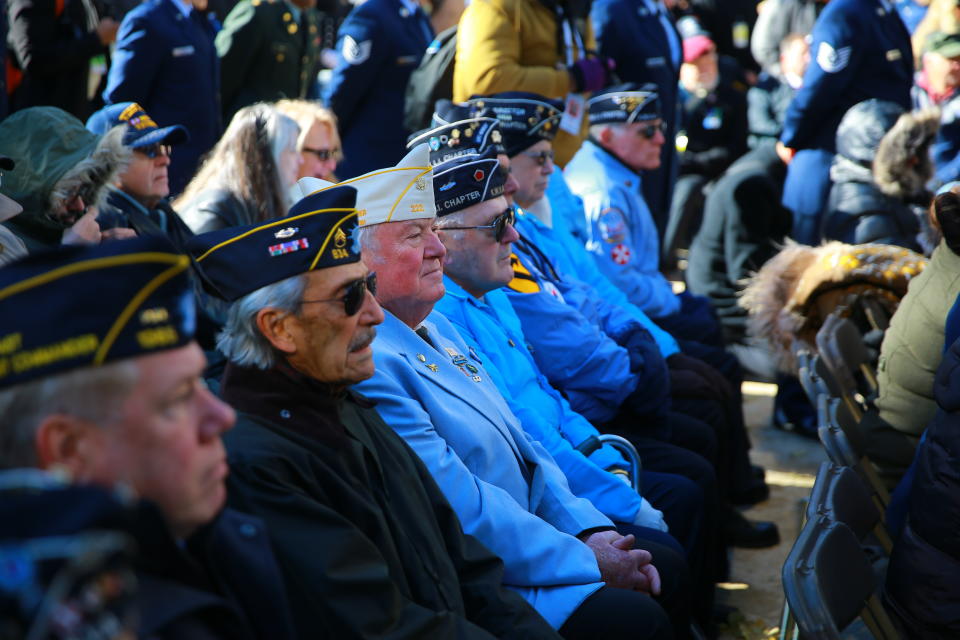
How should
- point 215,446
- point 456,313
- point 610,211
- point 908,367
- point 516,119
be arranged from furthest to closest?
point 610,211
point 516,119
point 908,367
point 456,313
point 215,446

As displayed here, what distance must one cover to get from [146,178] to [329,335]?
221 cm

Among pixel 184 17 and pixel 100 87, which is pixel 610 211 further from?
pixel 100 87

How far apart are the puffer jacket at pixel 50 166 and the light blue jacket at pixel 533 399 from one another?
121cm

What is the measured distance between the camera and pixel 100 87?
21.1 feet

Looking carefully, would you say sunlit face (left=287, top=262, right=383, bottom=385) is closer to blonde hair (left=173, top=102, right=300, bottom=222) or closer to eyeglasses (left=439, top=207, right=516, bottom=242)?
eyeglasses (left=439, top=207, right=516, bottom=242)

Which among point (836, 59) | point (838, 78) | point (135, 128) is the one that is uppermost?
point (135, 128)

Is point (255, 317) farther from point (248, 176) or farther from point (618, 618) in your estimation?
point (248, 176)

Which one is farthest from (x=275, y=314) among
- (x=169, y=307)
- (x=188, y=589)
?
(x=188, y=589)

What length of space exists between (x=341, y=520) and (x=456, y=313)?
58.9 inches

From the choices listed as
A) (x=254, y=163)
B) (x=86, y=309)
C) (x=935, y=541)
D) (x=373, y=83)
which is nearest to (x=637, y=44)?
(x=373, y=83)

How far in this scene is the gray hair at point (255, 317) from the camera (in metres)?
2.18

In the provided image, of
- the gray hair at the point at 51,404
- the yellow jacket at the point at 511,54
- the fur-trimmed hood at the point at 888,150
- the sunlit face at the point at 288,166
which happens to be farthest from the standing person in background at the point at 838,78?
the gray hair at the point at 51,404

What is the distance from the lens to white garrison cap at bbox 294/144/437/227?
289 cm

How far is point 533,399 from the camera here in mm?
3443
